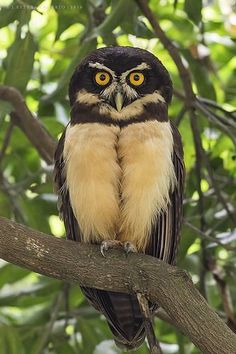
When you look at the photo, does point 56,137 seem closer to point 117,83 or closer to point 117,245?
point 117,83

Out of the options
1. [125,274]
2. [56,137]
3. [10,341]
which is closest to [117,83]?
[125,274]

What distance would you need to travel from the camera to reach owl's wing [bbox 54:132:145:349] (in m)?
3.75

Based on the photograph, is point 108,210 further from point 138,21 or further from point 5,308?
point 5,308

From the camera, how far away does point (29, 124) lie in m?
4.27

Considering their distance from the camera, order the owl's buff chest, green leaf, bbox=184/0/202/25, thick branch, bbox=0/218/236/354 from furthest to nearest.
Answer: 1. green leaf, bbox=184/0/202/25
2. the owl's buff chest
3. thick branch, bbox=0/218/236/354

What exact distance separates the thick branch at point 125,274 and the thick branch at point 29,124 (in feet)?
3.88

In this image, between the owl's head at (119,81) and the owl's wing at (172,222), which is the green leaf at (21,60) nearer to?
the owl's head at (119,81)

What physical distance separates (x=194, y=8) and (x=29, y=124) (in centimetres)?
94

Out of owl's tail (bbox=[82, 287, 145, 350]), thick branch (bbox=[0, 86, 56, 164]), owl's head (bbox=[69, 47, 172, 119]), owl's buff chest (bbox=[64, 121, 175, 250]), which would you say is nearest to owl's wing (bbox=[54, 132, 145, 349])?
owl's tail (bbox=[82, 287, 145, 350])

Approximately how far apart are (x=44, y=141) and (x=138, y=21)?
731 millimetres

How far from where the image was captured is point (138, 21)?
406 cm

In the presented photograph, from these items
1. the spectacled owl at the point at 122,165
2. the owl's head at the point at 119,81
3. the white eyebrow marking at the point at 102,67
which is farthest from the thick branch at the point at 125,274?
the white eyebrow marking at the point at 102,67

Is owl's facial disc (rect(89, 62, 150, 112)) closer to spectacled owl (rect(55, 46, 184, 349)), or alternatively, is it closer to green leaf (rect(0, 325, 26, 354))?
spectacled owl (rect(55, 46, 184, 349))

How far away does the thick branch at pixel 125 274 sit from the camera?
9.46 ft
